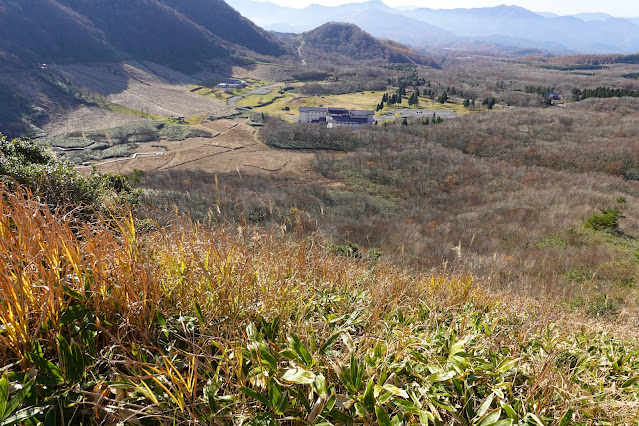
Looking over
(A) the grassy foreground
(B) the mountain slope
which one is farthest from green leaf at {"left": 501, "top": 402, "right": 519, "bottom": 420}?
(B) the mountain slope

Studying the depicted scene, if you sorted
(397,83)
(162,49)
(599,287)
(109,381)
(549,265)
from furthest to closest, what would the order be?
(162,49)
(397,83)
(549,265)
(599,287)
(109,381)

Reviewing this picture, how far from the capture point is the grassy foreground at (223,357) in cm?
163

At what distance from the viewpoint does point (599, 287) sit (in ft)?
33.2

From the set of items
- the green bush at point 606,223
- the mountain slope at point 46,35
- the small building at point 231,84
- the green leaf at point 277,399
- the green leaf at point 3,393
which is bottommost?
the green bush at point 606,223

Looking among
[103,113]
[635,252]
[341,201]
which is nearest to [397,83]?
[103,113]

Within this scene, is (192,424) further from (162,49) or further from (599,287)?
(162,49)

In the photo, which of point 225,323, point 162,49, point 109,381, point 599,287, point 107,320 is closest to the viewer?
point 109,381

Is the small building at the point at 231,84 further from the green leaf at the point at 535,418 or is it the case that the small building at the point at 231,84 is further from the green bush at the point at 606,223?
the green leaf at the point at 535,418

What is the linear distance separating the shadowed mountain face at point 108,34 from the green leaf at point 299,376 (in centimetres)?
13583

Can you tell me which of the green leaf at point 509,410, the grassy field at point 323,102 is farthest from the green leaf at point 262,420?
the grassy field at point 323,102

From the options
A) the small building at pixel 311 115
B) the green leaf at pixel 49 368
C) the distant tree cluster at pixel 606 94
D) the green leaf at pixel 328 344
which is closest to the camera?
the green leaf at pixel 49 368

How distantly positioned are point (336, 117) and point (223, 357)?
72.1 meters

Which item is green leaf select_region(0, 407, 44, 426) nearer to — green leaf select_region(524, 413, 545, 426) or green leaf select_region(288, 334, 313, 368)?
green leaf select_region(288, 334, 313, 368)

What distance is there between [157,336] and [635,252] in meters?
17.7
